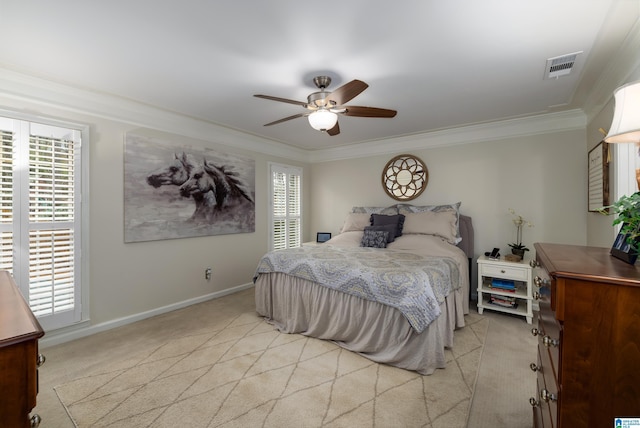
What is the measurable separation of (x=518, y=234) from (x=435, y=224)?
1104 millimetres

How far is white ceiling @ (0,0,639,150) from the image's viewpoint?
65.3 inches

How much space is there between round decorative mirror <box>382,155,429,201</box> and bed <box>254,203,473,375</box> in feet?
1.86

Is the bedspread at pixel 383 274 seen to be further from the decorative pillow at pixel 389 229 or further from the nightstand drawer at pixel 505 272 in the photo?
the nightstand drawer at pixel 505 272

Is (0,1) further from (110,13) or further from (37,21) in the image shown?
(110,13)

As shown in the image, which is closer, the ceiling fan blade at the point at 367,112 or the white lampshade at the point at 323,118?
the white lampshade at the point at 323,118

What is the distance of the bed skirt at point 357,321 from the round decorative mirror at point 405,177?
1819 millimetres

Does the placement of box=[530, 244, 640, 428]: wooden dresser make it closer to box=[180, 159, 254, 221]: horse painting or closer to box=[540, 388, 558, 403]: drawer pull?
box=[540, 388, 558, 403]: drawer pull

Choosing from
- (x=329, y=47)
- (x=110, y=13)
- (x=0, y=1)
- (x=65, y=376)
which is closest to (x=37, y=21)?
(x=0, y=1)

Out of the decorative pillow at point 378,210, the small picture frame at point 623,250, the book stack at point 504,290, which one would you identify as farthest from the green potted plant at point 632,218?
the decorative pillow at point 378,210

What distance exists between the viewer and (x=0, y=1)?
159cm

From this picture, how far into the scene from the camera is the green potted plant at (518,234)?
11.5 feet

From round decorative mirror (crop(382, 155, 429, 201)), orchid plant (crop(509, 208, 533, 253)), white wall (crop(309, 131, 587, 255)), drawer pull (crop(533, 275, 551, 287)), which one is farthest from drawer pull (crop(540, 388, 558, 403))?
round decorative mirror (crop(382, 155, 429, 201))

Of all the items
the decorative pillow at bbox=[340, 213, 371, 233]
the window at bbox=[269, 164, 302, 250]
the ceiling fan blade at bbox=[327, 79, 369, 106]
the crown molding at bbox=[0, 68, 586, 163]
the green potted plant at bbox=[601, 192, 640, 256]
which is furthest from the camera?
the window at bbox=[269, 164, 302, 250]

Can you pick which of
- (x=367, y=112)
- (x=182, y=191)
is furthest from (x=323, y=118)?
(x=182, y=191)
